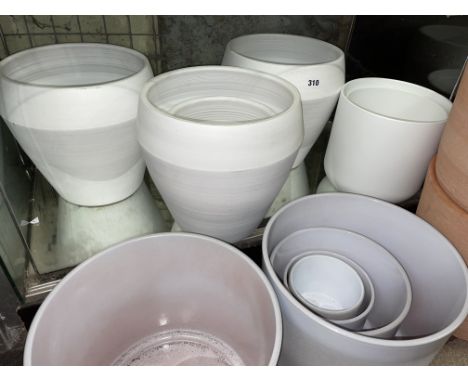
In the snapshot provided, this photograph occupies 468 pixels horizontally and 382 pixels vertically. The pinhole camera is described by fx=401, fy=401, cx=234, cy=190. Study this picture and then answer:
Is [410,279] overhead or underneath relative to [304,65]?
underneath

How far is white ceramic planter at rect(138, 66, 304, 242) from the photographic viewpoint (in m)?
0.46

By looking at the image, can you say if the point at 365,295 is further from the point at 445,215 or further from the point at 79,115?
the point at 79,115

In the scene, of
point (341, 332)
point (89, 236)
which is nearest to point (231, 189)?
point (341, 332)

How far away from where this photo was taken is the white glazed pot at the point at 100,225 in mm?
670

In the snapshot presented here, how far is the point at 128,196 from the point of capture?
0.72 m

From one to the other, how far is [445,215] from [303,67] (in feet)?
0.98

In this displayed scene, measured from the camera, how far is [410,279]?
0.61 meters

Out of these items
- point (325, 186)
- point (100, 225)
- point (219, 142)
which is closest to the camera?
point (219, 142)

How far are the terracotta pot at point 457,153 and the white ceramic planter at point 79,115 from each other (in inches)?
16.8

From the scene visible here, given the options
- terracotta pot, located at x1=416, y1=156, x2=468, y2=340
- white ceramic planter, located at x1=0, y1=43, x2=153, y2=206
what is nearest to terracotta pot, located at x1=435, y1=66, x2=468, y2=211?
terracotta pot, located at x1=416, y1=156, x2=468, y2=340

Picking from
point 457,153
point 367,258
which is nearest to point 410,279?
point 367,258

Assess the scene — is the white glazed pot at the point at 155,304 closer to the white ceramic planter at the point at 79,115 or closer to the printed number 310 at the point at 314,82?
the white ceramic planter at the point at 79,115

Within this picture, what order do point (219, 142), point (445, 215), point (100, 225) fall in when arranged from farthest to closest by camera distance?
point (100, 225)
point (445, 215)
point (219, 142)

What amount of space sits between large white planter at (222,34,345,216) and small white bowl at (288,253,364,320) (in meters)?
0.16
